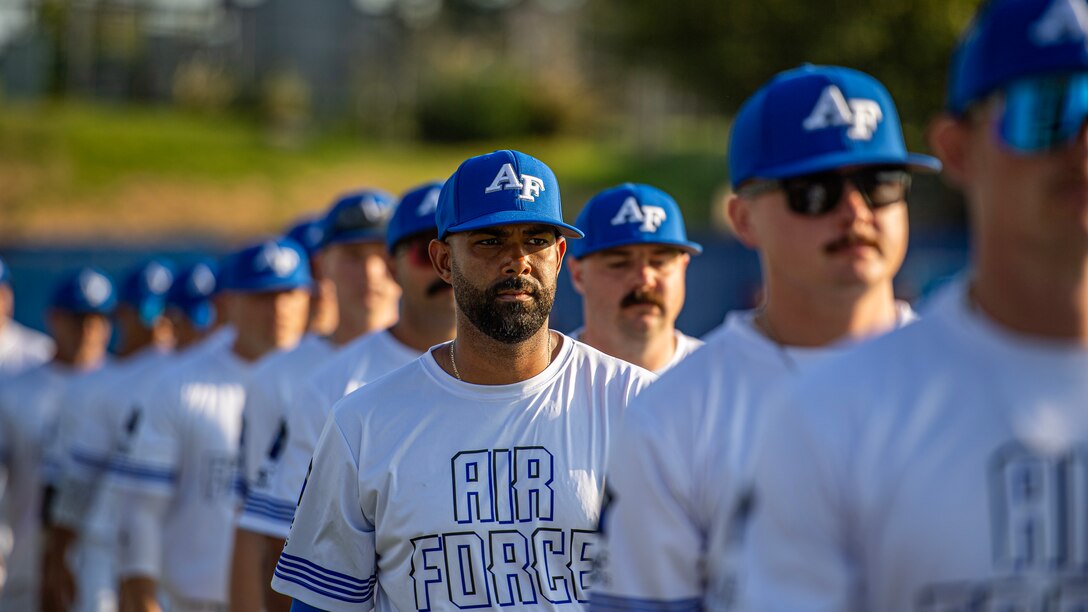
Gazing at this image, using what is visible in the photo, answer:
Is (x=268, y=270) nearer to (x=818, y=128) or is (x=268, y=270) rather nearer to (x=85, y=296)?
(x=85, y=296)

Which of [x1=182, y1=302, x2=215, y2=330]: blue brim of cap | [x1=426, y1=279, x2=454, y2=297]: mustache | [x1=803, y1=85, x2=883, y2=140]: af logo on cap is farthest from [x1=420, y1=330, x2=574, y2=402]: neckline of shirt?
[x1=182, y1=302, x2=215, y2=330]: blue brim of cap

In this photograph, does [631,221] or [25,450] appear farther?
[25,450]

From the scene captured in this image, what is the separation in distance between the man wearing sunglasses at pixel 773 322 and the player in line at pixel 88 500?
253 inches

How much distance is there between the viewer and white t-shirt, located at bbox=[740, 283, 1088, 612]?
250 cm

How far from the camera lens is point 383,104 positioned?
41219mm

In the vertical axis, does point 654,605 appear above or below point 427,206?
below

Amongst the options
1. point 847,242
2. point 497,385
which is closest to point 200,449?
point 497,385

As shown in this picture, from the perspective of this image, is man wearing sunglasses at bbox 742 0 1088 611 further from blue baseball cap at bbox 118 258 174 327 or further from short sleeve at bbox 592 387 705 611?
blue baseball cap at bbox 118 258 174 327

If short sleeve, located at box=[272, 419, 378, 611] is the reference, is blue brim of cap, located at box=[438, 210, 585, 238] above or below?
above

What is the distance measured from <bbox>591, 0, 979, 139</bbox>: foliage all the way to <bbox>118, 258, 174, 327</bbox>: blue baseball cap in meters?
18.9

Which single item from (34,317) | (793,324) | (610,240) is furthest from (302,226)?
(34,317)

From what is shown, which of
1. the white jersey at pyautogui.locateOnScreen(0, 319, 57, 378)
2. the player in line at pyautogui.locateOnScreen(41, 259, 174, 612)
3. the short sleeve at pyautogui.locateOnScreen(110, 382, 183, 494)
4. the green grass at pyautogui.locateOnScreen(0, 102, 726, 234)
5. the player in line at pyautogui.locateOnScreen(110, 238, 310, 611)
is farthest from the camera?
the green grass at pyautogui.locateOnScreen(0, 102, 726, 234)

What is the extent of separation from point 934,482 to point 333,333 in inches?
201

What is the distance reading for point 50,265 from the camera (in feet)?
65.5
